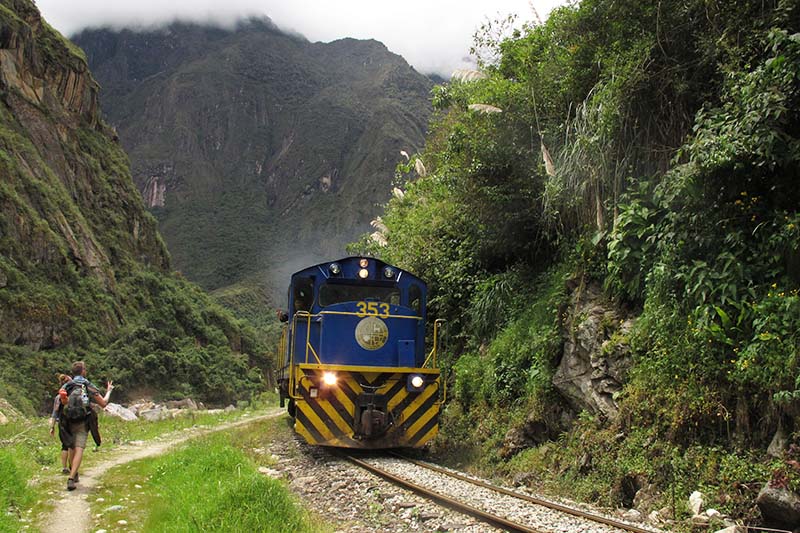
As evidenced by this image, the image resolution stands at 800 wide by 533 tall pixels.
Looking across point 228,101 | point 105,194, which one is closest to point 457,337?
point 105,194

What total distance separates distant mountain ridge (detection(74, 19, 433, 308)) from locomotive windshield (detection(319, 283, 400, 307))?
95.7 m

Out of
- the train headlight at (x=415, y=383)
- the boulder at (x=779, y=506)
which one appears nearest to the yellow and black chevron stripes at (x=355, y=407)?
the train headlight at (x=415, y=383)

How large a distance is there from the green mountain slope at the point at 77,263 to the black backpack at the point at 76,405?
24853 millimetres

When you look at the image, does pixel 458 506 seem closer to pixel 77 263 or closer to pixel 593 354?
pixel 593 354

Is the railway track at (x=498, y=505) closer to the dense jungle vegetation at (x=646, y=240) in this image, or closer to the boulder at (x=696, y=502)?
the boulder at (x=696, y=502)

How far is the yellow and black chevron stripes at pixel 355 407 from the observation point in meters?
10.4

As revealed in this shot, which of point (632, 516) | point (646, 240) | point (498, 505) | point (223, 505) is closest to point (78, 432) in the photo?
point (223, 505)

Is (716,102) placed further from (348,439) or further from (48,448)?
(48,448)

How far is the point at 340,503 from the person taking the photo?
295 inches

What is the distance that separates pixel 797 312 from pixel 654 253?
2.25 m

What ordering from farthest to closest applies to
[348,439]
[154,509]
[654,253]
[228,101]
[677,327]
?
[228,101], [348,439], [654,253], [677,327], [154,509]

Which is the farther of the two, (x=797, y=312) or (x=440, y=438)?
(x=440, y=438)

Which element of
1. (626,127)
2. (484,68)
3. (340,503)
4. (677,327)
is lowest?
(340,503)

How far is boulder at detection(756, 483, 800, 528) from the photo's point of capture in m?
5.36
